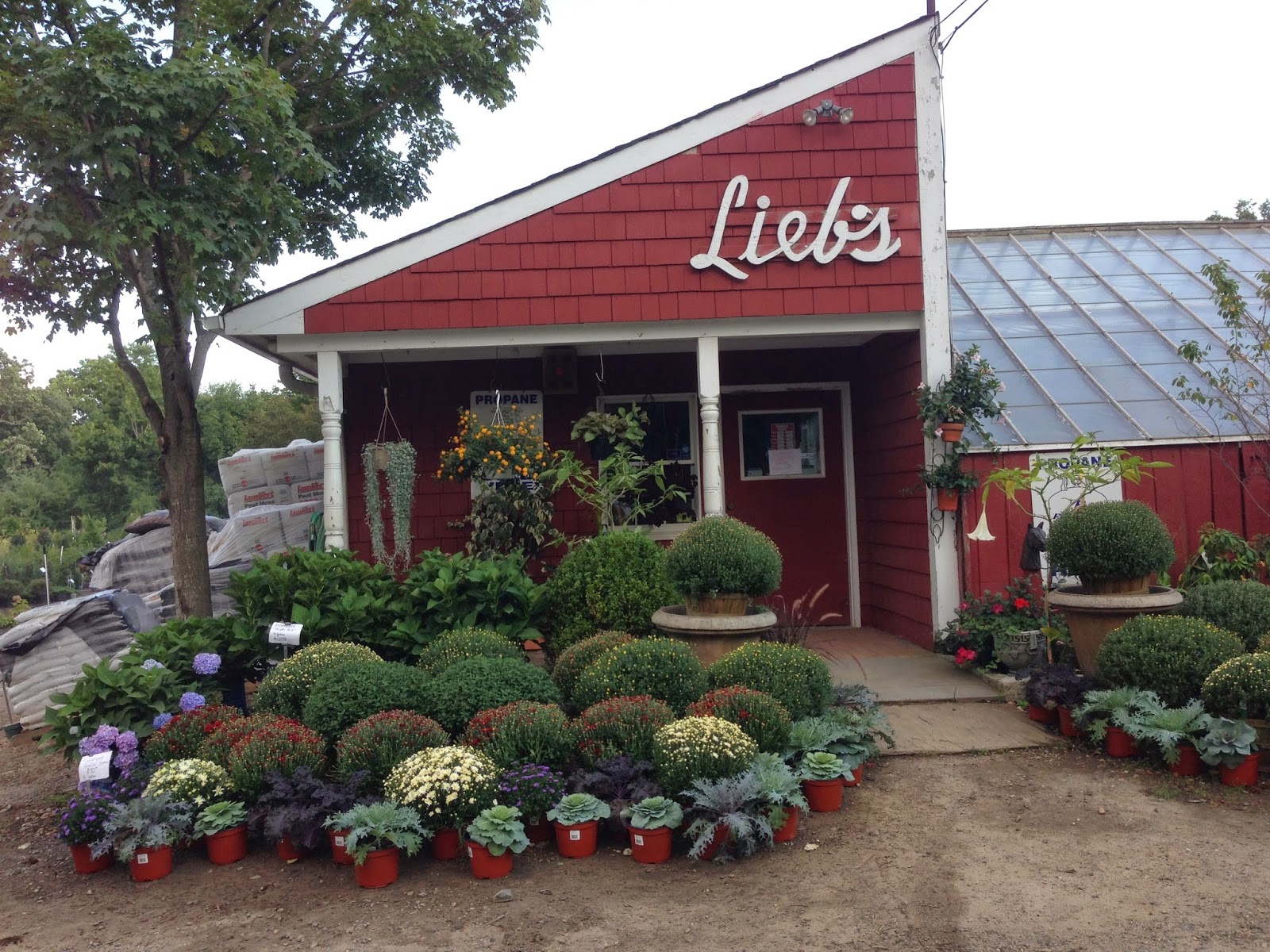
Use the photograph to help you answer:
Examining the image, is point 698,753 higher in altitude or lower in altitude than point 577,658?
lower

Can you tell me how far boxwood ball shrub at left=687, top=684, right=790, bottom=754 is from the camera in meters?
4.81

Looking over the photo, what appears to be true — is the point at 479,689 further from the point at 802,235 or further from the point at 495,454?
the point at 802,235

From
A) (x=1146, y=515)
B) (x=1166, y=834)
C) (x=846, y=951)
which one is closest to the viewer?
(x=846, y=951)

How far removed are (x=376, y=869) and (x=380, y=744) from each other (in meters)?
0.65

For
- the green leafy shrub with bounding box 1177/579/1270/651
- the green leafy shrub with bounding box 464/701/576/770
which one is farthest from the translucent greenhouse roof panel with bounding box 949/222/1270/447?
the green leafy shrub with bounding box 464/701/576/770

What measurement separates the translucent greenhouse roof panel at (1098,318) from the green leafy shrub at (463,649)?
4.32 meters

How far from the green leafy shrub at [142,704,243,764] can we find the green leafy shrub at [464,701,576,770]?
56.9 inches

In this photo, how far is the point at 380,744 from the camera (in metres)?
4.61

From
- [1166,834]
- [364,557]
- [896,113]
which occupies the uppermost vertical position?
[896,113]

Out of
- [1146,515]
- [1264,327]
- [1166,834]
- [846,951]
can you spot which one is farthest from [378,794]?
[1264,327]

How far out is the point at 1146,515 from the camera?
6.09m

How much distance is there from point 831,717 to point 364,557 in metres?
4.95

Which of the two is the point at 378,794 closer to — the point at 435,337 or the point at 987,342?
the point at 435,337

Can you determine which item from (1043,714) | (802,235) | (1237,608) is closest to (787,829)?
(1043,714)
